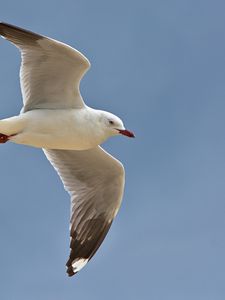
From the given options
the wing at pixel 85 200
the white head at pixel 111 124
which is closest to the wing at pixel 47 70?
the white head at pixel 111 124

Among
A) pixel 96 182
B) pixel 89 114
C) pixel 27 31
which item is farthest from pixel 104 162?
pixel 27 31

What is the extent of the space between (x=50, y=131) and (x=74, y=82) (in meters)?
0.64

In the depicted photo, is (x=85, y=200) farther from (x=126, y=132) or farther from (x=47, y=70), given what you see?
(x=47, y=70)

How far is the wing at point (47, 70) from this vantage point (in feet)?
30.6

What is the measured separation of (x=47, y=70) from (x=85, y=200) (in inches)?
79.4

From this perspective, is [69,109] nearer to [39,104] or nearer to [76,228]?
[39,104]

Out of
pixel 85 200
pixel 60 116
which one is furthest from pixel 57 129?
pixel 85 200

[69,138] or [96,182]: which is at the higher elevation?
[69,138]

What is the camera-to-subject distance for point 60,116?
9.70 m

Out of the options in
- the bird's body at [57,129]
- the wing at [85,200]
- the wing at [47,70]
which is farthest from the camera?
the wing at [85,200]

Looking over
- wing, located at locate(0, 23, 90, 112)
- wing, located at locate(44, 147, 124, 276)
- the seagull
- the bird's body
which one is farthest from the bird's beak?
wing, located at locate(44, 147, 124, 276)

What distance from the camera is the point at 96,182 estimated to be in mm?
10781

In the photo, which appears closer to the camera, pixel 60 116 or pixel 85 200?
pixel 60 116

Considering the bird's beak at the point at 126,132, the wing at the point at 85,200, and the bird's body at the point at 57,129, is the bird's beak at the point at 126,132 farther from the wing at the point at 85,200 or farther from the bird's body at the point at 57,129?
the wing at the point at 85,200
